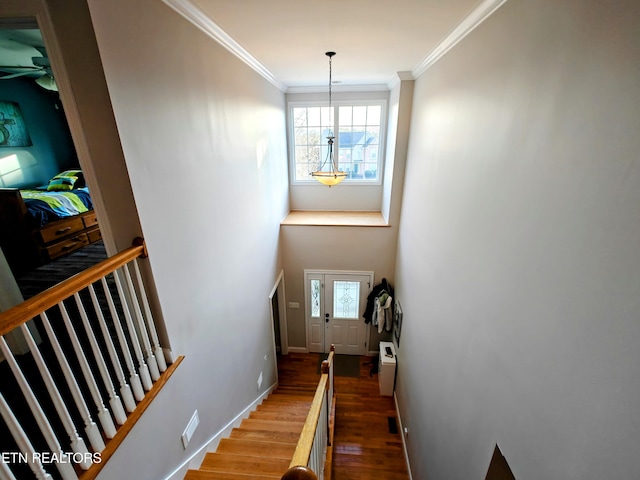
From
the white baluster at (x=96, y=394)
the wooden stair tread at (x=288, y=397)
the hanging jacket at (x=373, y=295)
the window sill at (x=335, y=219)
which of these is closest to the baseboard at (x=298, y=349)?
the wooden stair tread at (x=288, y=397)

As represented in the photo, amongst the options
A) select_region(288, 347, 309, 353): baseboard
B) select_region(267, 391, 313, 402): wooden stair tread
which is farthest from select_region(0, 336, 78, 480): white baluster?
select_region(288, 347, 309, 353): baseboard

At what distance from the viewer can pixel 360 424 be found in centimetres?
411

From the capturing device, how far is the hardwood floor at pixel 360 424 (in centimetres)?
332

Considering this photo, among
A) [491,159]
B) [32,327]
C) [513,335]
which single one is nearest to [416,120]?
[491,159]

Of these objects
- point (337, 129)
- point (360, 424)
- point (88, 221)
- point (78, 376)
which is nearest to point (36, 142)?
point (88, 221)

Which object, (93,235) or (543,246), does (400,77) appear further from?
(93,235)

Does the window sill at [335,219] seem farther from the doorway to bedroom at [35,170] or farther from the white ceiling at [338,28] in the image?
the doorway to bedroom at [35,170]

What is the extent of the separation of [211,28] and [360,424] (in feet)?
16.7

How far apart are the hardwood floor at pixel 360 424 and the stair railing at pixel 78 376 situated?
8.65 ft

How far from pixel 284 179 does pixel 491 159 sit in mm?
3907

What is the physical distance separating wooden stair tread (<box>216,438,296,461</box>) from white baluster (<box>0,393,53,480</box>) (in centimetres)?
169

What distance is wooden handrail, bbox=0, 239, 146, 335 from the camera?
950 mm

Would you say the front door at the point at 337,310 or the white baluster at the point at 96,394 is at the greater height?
the white baluster at the point at 96,394

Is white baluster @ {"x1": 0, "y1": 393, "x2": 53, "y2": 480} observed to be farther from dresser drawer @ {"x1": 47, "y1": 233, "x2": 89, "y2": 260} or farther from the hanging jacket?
the hanging jacket
